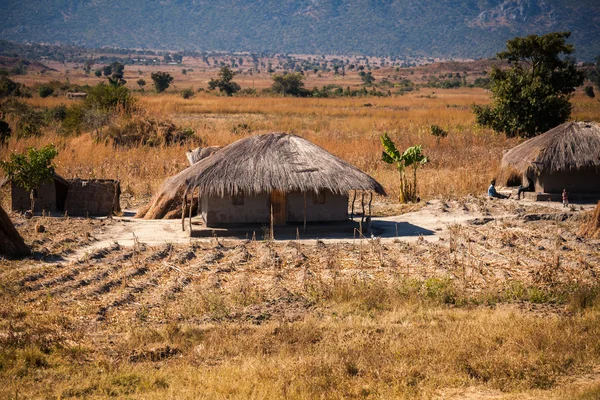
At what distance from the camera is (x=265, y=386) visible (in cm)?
752

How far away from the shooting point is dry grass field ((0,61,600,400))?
7812 millimetres

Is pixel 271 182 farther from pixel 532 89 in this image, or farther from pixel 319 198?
pixel 532 89

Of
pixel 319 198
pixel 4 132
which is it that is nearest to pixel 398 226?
pixel 319 198

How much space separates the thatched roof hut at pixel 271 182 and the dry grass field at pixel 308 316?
1174 mm

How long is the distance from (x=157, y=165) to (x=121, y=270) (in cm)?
998

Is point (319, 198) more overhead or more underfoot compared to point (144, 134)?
more underfoot

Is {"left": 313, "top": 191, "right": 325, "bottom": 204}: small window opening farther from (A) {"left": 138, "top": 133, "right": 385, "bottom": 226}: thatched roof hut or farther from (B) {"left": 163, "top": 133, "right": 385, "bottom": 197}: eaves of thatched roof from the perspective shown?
(B) {"left": 163, "top": 133, "right": 385, "bottom": 197}: eaves of thatched roof

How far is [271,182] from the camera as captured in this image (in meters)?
14.7

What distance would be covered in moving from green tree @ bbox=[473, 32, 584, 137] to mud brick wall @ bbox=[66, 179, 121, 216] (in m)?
15.1

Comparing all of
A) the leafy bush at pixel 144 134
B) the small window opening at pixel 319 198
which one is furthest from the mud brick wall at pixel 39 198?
the leafy bush at pixel 144 134

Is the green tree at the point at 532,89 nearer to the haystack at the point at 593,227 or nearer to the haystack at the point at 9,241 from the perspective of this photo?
the haystack at the point at 593,227

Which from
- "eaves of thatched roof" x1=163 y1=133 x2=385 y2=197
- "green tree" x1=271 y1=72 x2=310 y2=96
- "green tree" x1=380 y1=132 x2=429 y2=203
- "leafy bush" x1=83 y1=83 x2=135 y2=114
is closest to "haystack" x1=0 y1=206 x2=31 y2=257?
"eaves of thatched roof" x1=163 y1=133 x2=385 y2=197

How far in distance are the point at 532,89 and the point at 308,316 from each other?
61.0ft

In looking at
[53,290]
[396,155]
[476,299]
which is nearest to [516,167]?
[396,155]
